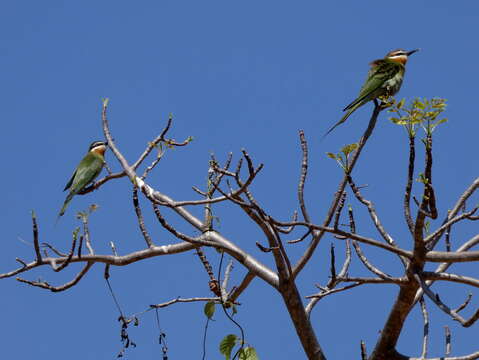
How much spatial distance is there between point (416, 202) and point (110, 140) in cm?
206

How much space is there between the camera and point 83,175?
261 inches

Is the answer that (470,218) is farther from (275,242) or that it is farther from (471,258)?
(275,242)

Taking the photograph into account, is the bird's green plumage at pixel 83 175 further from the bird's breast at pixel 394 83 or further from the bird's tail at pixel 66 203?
the bird's breast at pixel 394 83

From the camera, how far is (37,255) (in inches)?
136

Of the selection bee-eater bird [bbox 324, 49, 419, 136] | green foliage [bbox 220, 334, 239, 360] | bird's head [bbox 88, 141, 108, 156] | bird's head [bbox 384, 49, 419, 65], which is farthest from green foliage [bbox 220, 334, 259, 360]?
bird's head [bbox 88, 141, 108, 156]

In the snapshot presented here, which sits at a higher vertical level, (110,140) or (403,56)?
(403,56)

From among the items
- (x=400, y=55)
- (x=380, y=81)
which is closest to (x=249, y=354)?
(x=380, y=81)

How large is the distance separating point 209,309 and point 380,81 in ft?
7.51

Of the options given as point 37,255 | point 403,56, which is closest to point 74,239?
point 37,255

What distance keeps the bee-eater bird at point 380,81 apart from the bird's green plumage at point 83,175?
8.53 feet

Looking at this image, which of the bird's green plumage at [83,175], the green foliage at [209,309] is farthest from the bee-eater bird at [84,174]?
the green foliage at [209,309]

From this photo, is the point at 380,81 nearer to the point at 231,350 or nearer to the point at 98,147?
the point at 231,350

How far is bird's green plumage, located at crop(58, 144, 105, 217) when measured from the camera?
6.54 m

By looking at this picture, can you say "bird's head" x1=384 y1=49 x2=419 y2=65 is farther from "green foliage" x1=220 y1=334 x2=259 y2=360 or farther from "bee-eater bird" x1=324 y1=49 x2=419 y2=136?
"green foliage" x1=220 y1=334 x2=259 y2=360
